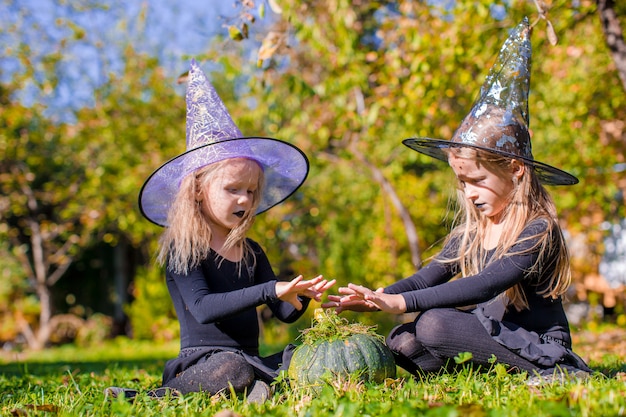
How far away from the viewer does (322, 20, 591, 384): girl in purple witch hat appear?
292 cm

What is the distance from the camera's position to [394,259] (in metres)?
9.07

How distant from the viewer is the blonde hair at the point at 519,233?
3088 mm

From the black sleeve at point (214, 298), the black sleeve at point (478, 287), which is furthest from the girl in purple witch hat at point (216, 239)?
the black sleeve at point (478, 287)

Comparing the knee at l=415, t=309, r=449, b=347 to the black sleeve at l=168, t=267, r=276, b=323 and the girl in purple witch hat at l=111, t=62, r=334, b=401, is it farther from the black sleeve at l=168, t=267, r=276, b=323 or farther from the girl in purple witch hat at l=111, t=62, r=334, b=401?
the black sleeve at l=168, t=267, r=276, b=323

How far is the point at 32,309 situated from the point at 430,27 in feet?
32.3

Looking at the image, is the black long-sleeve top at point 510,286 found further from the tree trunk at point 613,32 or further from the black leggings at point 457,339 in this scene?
the tree trunk at point 613,32

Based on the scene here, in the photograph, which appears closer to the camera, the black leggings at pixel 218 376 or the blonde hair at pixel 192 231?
the black leggings at pixel 218 376

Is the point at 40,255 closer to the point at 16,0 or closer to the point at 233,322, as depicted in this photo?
the point at 16,0

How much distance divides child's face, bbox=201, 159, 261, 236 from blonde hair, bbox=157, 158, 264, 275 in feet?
0.07


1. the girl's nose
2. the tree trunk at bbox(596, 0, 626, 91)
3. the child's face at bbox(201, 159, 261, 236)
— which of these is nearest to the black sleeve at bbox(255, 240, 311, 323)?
the child's face at bbox(201, 159, 261, 236)

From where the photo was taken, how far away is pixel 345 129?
23.9ft

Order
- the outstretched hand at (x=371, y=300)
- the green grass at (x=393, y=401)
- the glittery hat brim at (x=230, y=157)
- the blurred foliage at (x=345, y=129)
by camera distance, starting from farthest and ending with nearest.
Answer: the blurred foliage at (x=345, y=129) → the glittery hat brim at (x=230, y=157) → the outstretched hand at (x=371, y=300) → the green grass at (x=393, y=401)

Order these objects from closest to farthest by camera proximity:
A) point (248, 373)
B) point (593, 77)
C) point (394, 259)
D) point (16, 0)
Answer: point (248, 373) < point (593, 77) < point (394, 259) < point (16, 0)

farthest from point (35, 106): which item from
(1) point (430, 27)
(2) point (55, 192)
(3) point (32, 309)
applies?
(1) point (430, 27)
